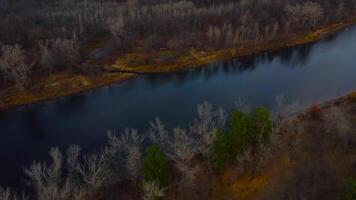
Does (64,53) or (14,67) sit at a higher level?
(64,53)

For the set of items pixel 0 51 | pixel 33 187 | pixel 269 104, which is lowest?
pixel 33 187

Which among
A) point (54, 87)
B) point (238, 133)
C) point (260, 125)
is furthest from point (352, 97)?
point (54, 87)

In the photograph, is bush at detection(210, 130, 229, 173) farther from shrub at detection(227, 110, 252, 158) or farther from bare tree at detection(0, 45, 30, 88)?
bare tree at detection(0, 45, 30, 88)

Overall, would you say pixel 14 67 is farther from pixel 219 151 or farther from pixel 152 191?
pixel 152 191

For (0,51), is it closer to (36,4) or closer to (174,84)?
(174,84)

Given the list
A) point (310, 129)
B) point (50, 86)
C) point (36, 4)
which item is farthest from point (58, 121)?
point (36, 4)

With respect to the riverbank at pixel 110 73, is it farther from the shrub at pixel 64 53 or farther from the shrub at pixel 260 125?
the shrub at pixel 260 125

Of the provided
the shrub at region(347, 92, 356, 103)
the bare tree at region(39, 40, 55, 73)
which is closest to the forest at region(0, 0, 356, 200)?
the bare tree at region(39, 40, 55, 73)
